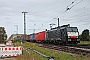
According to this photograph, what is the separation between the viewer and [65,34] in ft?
103

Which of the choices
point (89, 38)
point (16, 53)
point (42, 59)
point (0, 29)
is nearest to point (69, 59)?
point (42, 59)

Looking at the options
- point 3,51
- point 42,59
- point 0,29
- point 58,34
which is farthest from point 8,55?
point 0,29

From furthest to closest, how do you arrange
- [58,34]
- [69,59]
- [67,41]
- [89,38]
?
[89,38], [58,34], [67,41], [69,59]

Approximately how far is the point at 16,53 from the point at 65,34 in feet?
46.1

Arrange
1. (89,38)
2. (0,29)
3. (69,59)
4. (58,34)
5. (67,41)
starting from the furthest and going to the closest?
(0,29), (89,38), (58,34), (67,41), (69,59)

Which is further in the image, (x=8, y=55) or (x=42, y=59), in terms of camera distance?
(x=8, y=55)

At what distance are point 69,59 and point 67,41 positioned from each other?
58.8 feet

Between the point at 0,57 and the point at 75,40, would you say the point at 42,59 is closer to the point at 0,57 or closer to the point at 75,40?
the point at 0,57

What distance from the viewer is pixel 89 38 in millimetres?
69000

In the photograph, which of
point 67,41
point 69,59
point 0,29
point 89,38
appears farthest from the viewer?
point 0,29

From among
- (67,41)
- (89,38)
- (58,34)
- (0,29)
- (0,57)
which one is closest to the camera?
(0,57)

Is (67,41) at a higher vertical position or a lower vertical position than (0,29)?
lower

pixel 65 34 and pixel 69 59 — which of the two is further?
pixel 65 34

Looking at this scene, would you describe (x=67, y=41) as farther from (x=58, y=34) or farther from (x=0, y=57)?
(x=0, y=57)
